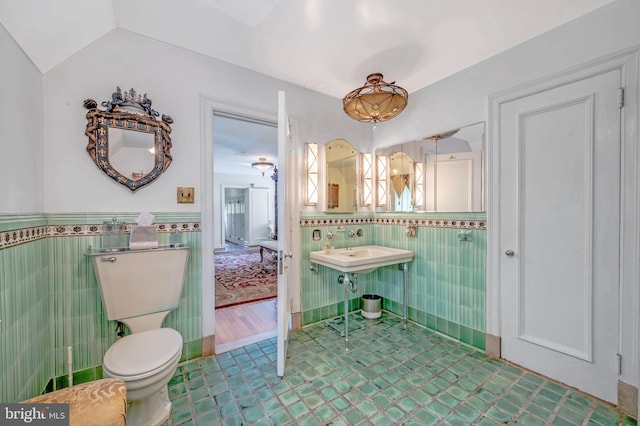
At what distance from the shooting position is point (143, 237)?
1.79m

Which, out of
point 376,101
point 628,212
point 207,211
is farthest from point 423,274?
point 207,211

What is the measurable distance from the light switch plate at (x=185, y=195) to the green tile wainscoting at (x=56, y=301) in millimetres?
112

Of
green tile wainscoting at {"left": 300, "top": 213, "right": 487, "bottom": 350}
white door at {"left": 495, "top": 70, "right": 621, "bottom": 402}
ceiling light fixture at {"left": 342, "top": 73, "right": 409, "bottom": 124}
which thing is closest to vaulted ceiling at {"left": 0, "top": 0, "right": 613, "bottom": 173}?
ceiling light fixture at {"left": 342, "top": 73, "right": 409, "bottom": 124}

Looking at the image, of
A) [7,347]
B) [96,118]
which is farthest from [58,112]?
[7,347]

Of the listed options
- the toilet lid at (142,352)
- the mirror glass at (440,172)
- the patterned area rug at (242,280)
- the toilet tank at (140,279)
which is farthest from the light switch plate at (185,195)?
the mirror glass at (440,172)

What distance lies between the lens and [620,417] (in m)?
1.47

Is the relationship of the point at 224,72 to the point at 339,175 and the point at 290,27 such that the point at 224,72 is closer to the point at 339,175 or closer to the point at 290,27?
the point at 290,27

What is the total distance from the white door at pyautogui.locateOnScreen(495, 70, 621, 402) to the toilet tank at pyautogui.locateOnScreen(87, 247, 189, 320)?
2.43 metres

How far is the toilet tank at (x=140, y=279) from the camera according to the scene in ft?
5.33

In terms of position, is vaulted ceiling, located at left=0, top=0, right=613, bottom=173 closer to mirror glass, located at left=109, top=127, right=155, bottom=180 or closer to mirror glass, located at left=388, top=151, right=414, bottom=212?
mirror glass, located at left=109, top=127, right=155, bottom=180

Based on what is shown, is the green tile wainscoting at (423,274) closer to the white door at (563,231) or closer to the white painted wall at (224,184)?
the white door at (563,231)

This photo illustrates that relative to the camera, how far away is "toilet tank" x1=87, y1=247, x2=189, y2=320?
1.62m

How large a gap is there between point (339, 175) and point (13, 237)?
93.0 inches

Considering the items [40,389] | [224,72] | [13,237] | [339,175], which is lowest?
[40,389]
